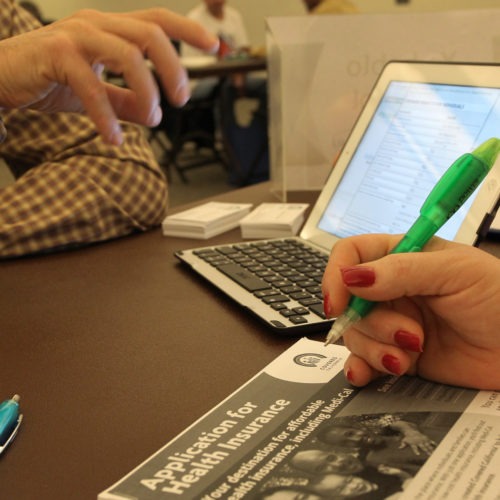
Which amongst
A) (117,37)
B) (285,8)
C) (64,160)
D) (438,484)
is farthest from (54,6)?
(438,484)

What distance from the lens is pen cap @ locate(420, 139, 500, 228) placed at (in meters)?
0.49

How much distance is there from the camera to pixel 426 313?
0.52m

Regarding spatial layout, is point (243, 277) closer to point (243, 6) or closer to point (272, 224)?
point (272, 224)

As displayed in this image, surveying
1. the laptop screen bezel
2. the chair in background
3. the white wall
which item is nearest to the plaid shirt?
the laptop screen bezel

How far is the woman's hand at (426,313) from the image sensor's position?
0.47 metres

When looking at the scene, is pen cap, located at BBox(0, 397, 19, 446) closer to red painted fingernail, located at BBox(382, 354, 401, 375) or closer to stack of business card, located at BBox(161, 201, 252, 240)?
red painted fingernail, located at BBox(382, 354, 401, 375)

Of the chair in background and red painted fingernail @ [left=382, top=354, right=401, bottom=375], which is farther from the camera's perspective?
the chair in background

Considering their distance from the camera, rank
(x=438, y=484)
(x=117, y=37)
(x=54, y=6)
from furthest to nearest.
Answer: (x=54, y=6) → (x=117, y=37) → (x=438, y=484)

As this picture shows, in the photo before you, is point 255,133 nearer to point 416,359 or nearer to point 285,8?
point 285,8

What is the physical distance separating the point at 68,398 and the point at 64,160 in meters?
0.56

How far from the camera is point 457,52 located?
105 cm

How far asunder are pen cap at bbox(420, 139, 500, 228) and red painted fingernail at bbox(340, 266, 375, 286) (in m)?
0.07

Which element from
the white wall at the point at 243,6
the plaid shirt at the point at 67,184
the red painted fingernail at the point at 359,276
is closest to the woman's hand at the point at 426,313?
the red painted fingernail at the point at 359,276

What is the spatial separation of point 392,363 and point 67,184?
2.05ft
